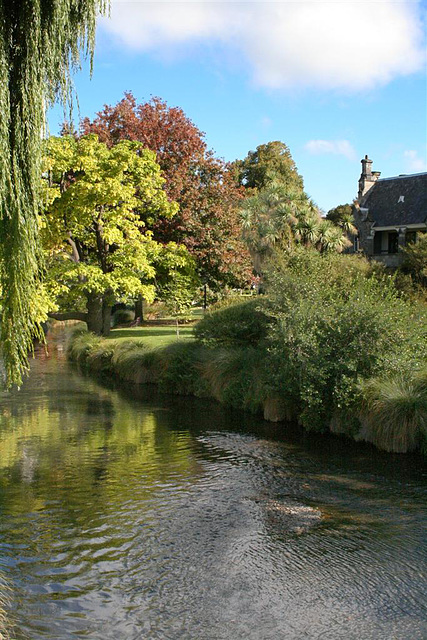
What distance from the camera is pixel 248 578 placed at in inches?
327

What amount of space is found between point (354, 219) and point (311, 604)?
42.3m

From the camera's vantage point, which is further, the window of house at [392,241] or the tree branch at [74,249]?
the window of house at [392,241]

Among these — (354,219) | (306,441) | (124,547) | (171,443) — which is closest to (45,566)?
(124,547)

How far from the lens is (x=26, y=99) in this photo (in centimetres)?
598

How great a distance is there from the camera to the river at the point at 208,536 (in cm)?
730

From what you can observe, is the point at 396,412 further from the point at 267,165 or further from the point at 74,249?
the point at 267,165

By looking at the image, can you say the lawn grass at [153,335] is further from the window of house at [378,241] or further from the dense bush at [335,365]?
the window of house at [378,241]

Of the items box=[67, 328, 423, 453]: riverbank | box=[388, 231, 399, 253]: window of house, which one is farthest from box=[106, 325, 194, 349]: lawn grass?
box=[388, 231, 399, 253]: window of house

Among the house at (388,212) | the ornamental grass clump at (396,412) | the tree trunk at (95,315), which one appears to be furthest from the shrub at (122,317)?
the ornamental grass clump at (396,412)

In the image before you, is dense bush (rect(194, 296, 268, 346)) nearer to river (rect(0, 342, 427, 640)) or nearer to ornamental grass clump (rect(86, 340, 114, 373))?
ornamental grass clump (rect(86, 340, 114, 373))

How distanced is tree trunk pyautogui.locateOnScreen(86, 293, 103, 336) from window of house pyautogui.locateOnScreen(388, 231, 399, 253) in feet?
77.5

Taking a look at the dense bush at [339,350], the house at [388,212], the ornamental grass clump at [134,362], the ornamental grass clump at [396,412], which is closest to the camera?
the ornamental grass clump at [396,412]

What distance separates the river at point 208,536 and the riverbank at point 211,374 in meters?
0.57

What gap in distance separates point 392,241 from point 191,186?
19.2m
